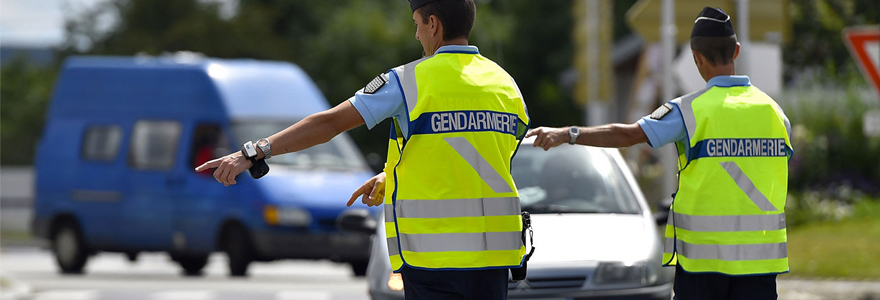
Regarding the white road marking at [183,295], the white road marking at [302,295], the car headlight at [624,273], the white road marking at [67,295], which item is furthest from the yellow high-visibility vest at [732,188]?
the white road marking at [67,295]

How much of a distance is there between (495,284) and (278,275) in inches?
486

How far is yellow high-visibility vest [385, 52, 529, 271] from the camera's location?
437 cm

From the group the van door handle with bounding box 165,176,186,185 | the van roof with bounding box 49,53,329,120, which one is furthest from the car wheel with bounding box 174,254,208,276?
the van roof with bounding box 49,53,329,120

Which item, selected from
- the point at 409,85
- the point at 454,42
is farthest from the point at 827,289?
the point at 409,85

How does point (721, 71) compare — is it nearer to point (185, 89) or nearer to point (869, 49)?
point (869, 49)

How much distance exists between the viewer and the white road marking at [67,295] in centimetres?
1302

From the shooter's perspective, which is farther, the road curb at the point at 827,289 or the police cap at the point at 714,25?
the road curb at the point at 827,289

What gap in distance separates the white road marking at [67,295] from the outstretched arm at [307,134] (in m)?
9.05

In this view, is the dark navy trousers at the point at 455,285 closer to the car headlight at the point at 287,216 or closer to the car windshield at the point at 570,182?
the car windshield at the point at 570,182

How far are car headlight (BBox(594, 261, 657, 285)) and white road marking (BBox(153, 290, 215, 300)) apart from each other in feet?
20.1

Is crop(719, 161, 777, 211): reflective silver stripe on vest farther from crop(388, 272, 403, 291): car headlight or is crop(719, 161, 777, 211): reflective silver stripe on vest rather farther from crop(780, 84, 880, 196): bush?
crop(780, 84, 880, 196): bush

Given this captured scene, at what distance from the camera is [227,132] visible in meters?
15.6

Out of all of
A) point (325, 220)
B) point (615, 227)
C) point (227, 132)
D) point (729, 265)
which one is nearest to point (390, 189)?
point (729, 265)

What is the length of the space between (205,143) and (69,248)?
241 cm
